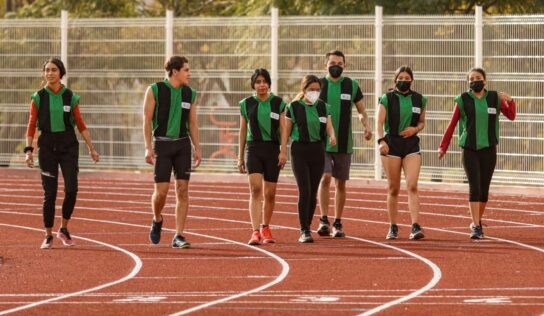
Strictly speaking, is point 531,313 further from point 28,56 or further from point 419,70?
point 28,56

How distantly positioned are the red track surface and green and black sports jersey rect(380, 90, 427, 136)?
1166 mm

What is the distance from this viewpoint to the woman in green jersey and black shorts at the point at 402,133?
1717cm

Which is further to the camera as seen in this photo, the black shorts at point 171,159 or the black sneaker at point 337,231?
the black sneaker at point 337,231

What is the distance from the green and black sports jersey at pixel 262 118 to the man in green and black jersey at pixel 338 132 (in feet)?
3.45

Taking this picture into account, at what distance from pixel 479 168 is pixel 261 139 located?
7.59 feet

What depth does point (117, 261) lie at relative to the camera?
15.2 meters

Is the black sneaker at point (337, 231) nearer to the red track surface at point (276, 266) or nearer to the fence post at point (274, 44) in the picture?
the red track surface at point (276, 266)

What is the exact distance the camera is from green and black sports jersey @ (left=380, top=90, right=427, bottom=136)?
56.4ft

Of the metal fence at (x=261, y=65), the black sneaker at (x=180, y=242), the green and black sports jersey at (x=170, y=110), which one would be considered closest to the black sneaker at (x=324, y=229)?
the black sneaker at (x=180, y=242)

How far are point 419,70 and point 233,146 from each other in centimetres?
373

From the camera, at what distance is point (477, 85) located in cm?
1716

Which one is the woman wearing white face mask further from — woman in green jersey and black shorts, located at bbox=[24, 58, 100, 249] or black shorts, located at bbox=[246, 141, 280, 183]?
woman in green jersey and black shorts, located at bbox=[24, 58, 100, 249]

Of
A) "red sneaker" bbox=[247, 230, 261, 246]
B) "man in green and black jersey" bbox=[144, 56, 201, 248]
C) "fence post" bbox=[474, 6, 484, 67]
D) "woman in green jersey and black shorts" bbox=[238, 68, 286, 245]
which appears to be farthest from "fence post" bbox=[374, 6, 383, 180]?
"man in green and black jersey" bbox=[144, 56, 201, 248]

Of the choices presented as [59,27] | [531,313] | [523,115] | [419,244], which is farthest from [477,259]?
[59,27]
